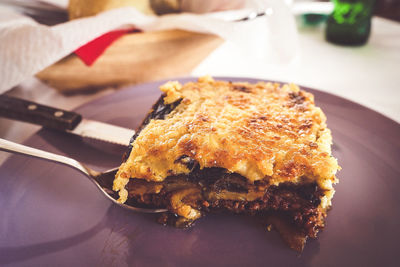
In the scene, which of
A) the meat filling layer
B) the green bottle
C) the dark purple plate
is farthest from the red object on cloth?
the green bottle

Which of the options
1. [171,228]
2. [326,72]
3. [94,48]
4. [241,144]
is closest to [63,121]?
[94,48]

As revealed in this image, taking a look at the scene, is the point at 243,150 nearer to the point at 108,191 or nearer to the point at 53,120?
the point at 108,191

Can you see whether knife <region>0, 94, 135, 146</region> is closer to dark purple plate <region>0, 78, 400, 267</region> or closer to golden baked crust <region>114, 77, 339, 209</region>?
dark purple plate <region>0, 78, 400, 267</region>

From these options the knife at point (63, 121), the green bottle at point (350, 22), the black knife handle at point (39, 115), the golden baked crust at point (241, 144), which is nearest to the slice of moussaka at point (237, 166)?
the golden baked crust at point (241, 144)

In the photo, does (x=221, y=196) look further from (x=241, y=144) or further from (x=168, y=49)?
(x=168, y=49)

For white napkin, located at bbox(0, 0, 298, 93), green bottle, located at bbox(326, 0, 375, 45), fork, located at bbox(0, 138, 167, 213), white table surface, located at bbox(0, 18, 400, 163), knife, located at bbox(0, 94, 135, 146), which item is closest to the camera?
fork, located at bbox(0, 138, 167, 213)

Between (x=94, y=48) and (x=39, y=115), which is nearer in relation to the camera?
(x=39, y=115)
